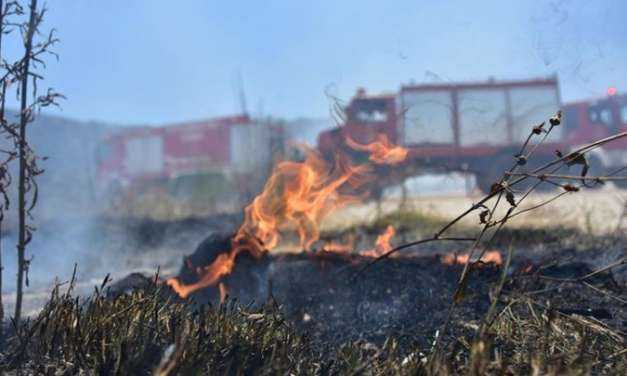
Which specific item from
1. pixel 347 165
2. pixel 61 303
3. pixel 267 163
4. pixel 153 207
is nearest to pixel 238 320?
pixel 61 303

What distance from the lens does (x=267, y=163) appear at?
12383 millimetres

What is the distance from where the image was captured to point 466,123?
45.4 feet

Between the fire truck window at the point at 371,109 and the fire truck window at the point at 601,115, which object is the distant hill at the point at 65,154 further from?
the fire truck window at the point at 601,115

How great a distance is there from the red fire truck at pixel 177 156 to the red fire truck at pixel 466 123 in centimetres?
590

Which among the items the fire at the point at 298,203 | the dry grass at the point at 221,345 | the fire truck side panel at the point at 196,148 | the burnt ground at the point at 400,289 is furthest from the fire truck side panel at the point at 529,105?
the dry grass at the point at 221,345

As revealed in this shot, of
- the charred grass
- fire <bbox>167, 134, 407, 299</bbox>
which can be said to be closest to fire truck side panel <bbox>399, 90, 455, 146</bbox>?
fire <bbox>167, 134, 407, 299</bbox>

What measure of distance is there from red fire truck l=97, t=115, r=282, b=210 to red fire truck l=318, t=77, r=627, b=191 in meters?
5.90

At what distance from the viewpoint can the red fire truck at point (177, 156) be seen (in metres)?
19.7

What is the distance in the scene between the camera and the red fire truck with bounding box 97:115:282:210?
64.5ft

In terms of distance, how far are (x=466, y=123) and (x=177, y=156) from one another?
12.4 metres

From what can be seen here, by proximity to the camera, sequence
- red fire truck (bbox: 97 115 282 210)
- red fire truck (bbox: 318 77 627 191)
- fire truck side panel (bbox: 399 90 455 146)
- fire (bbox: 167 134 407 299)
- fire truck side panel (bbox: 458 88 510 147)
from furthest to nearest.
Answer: red fire truck (bbox: 97 115 282 210) < fire truck side panel (bbox: 458 88 510 147) < red fire truck (bbox: 318 77 627 191) < fire truck side panel (bbox: 399 90 455 146) < fire (bbox: 167 134 407 299)

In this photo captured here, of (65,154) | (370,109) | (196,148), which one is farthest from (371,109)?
(65,154)

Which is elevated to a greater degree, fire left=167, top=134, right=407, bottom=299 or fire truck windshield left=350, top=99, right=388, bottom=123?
fire truck windshield left=350, top=99, right=388, bottom=123

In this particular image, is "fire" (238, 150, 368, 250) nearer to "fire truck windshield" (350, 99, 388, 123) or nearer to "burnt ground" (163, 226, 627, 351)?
"burnt ground" (163, 226, 627, 351)
